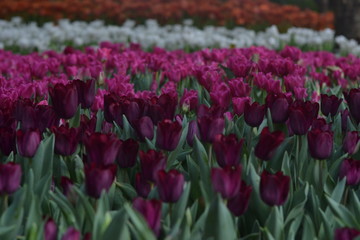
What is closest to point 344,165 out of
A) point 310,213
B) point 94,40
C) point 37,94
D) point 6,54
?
point 310,213

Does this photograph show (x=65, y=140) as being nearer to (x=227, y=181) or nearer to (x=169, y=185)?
(x=169, y=185)

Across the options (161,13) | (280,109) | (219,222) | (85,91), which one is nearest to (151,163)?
(219,222)

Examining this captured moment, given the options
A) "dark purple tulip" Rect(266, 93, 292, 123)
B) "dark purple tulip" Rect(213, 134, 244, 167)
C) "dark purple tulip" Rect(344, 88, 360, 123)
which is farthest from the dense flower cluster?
"dark purple tulip" Rect(213, 134, 244, 167)

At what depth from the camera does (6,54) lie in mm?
5934

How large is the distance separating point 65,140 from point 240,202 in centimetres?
66

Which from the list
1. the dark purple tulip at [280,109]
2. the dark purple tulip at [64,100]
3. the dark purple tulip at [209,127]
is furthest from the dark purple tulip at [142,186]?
the dark purple tulip at [280,109]

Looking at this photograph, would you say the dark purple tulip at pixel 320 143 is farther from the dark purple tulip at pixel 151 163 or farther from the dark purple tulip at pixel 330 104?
the dark purple tulip at pixel 330 104

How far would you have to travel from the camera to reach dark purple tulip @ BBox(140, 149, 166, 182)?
171cm

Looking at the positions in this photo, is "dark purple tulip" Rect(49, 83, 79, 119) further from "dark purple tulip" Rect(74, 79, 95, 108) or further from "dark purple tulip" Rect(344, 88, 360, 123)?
"dark purple tulip" Rect(344, 88, 360, 123)

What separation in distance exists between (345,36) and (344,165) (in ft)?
24.0

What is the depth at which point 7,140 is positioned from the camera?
1.98 meters

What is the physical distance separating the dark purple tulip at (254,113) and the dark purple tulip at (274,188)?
630mm

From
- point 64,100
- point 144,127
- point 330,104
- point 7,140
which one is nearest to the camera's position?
point 7,140

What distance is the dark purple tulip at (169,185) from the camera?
61.7 inches
